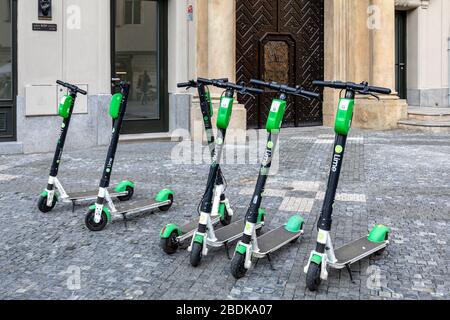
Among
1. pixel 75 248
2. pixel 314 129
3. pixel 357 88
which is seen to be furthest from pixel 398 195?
pixel 314 129

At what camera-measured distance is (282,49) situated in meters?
15.3

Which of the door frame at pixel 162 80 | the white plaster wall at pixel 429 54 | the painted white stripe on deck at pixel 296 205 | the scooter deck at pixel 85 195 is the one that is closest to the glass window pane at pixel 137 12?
the door frame at pixel 162 80

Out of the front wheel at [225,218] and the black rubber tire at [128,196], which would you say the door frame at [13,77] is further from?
the front wheel at [225,218]

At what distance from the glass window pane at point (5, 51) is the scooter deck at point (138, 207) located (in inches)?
249

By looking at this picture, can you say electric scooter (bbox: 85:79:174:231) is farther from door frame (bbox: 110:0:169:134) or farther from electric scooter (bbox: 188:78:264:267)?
door frame (bbox: 110:0:169:134)

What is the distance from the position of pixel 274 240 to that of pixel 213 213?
81cm

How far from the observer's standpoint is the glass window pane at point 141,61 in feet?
41.9

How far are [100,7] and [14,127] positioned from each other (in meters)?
2.94

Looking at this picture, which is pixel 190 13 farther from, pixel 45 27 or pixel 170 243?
pixel 170 243

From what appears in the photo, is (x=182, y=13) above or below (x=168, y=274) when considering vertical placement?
above

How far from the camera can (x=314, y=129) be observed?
50.3 feet

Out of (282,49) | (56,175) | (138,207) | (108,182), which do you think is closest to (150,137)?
(282,49)

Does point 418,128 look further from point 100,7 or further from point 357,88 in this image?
point 357,88

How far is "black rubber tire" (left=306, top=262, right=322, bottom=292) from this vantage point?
387cm
